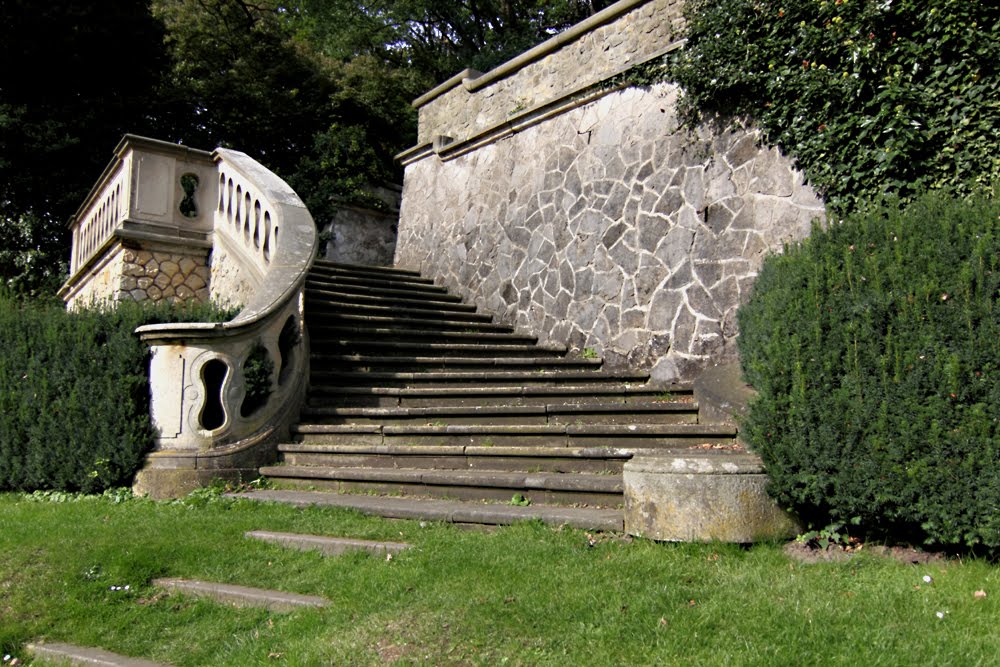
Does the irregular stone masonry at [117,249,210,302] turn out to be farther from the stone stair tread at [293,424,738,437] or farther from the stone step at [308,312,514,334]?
the stone stair tread at [293,424,738,437]

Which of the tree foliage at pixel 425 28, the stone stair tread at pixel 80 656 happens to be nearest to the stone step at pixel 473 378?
the stone stair tread at pixel 80 656

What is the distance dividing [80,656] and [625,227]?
6662 millimetres

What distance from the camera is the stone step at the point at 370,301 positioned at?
898 cm

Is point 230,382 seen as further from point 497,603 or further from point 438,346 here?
point 497,603

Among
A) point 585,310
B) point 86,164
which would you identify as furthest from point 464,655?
point 86,164

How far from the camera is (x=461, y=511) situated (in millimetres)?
4734

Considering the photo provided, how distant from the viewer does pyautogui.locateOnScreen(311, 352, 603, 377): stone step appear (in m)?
7.90

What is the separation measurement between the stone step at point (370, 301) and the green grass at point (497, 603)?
14.9 feet

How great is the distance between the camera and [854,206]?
6.02 metres

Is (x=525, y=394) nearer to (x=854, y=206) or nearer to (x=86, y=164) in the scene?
(x=854, y=206)

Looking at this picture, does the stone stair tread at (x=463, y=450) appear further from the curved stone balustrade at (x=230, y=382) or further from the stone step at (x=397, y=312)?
the stone step at (x=397, y=312)

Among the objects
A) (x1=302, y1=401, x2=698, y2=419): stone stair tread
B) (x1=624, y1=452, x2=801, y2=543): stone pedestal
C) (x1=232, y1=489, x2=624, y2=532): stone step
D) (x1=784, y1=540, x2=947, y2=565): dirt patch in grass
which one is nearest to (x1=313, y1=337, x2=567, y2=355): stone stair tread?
(x1=302, y1=401, x2=698, y2=419): stone stair tread

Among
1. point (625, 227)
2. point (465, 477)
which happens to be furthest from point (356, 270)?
point (465, 477)

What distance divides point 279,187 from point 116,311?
112 inches
